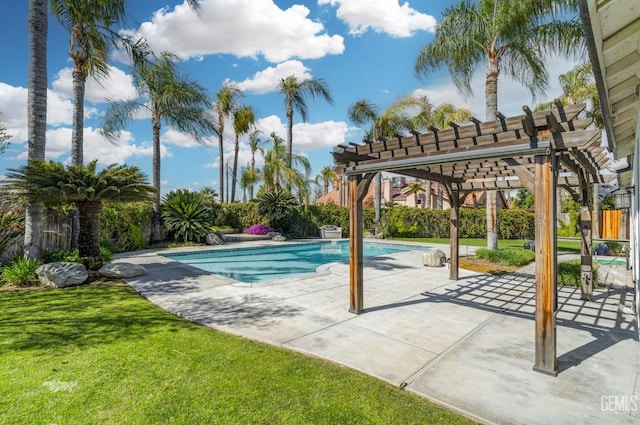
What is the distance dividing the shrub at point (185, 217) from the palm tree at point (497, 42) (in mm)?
12987

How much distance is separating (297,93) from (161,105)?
10.5 m

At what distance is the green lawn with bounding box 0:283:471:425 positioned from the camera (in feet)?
8.87

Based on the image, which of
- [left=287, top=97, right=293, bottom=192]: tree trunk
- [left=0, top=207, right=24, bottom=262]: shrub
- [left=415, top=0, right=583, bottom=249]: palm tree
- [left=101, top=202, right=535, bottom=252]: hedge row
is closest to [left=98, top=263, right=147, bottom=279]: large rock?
[left=0, top=207, right=24, bottom=262]: shrub

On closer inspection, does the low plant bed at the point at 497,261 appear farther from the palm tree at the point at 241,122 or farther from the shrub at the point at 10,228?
the palm tree at the point at 241,122

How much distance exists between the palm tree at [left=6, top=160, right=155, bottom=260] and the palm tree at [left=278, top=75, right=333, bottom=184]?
15864mm

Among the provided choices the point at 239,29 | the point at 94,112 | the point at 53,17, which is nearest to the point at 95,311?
the point at 53,17

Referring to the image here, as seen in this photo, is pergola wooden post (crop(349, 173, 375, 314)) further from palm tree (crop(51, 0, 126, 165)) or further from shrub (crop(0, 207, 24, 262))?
palm tree (crop(51, 0, 126, 165))

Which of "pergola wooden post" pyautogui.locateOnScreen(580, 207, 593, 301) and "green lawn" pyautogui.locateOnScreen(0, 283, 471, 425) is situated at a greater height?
"pergola wooden post" pyautogui.locateOnScreen(580, 207, 593, 301)

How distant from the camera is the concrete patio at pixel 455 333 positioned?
120 inches

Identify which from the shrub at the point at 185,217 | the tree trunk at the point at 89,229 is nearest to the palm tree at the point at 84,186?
A: the tree trunk at the point at 89,229

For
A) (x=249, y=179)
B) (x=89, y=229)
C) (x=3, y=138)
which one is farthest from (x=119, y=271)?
(x=249, y=179)

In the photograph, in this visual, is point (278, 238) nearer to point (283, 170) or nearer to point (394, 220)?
point (283, 170)

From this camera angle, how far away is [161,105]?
54.6ft

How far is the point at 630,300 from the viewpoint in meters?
6.53
